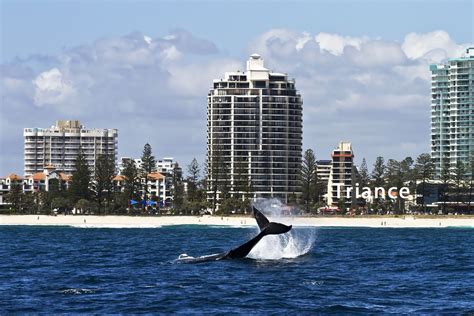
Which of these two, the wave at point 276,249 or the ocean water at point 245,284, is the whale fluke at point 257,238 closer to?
the ocean water at point 245,284

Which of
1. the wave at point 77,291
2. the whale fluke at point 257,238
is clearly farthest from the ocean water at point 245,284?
the whale fluke at point 257,238

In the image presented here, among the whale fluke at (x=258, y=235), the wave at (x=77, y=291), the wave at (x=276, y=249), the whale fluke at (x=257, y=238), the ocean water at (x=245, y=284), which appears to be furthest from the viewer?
the wave at (x=276, y=249)

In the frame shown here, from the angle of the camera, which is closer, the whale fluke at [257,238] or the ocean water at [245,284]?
the ocean water at [245,284]

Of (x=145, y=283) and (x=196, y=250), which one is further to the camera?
(x=196, y=250)

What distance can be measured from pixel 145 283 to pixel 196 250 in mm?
35328

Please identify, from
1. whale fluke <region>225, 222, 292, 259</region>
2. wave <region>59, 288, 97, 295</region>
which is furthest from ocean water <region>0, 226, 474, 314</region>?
whale fluke <region>225, 222, 292, 259</region>

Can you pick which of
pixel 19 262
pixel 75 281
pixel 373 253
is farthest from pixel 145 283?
pixel 373 253

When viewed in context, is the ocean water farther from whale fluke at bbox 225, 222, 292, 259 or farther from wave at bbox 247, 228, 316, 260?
whale fluke at bbox 225, 222, 292, 259

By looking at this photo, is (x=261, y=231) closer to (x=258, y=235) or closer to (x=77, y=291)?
(x=258, y=235)

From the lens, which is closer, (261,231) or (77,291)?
(77,291)

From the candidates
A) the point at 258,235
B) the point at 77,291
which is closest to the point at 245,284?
the point at 77,291

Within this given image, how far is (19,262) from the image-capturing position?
74.7 meters

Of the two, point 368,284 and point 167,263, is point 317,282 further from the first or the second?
point 167,263

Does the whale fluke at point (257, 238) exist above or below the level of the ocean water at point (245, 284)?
above
